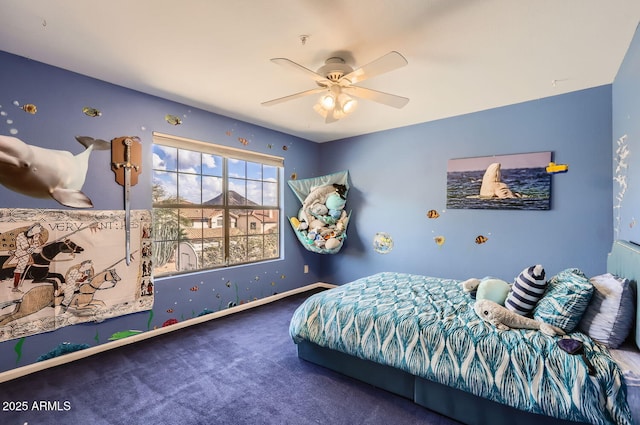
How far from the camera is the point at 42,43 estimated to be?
201cm

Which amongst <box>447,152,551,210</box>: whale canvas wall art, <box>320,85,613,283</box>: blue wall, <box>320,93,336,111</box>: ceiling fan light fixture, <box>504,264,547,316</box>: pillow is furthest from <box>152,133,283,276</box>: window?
<box>504,264,547,316</box>: pillow

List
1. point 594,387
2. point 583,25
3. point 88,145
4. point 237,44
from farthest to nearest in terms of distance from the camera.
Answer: point 88,145
point 237,44
point 583,25
point 594,387

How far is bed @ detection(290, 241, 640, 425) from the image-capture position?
1360 mm

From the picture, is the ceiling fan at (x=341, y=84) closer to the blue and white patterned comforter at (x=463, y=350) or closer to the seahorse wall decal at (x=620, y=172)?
the blue and white patterned comforter at (x=463, y=350)

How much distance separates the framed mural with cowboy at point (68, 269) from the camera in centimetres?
216

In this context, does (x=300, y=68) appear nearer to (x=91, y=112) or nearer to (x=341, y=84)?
(x=341, y=84)

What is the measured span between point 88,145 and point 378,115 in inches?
114

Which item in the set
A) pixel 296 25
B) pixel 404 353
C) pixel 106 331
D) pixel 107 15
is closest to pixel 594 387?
pixel 404 353

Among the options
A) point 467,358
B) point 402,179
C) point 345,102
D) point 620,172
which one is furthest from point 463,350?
point 402,179

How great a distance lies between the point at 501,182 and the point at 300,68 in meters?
2.53

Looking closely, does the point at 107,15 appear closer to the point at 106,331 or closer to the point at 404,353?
the point at 106,331

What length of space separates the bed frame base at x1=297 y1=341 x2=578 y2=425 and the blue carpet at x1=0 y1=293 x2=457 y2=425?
55 mm

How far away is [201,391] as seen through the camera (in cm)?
201

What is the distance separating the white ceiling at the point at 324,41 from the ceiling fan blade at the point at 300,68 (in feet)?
0.59
